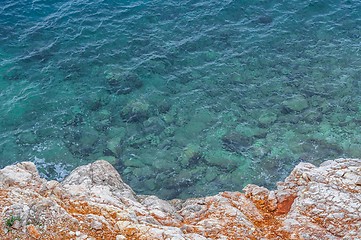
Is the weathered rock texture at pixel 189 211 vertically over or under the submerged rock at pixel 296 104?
over

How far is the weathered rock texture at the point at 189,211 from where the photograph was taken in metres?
14.6

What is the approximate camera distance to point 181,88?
3253cm

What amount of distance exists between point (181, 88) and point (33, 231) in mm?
20705

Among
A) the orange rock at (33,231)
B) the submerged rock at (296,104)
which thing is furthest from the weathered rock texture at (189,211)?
the submerged rock at (296,104)

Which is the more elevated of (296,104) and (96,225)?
(96,225)

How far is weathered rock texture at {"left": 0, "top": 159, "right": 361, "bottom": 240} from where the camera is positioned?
573 inches

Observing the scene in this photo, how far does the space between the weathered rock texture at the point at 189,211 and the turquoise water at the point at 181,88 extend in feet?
20.8

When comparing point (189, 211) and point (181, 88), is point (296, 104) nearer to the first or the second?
point (181, 88)

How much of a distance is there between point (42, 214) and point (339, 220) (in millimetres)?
12883

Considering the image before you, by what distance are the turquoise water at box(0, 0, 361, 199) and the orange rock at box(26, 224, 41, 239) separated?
11.5m

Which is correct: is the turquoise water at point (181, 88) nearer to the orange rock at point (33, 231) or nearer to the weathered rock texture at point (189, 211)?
the weathered rock texture at point (189, 211)

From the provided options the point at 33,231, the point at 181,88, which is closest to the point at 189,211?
the point at 33,231

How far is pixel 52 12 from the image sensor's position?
4178 centimetres

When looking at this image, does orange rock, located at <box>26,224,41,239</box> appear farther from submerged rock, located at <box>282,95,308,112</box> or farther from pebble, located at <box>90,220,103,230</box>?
submerged rock, located at <box>282,95,308,112</box>
